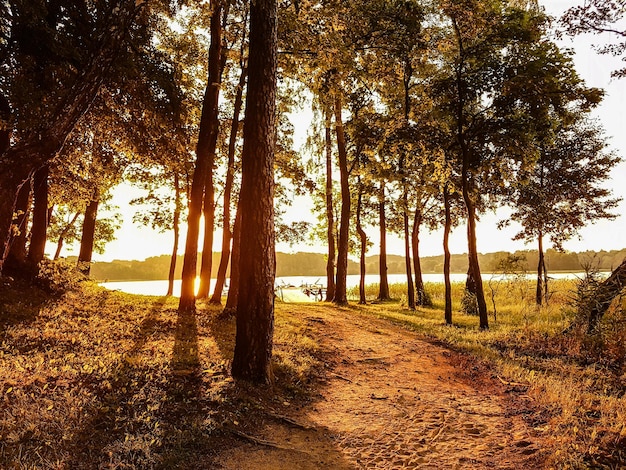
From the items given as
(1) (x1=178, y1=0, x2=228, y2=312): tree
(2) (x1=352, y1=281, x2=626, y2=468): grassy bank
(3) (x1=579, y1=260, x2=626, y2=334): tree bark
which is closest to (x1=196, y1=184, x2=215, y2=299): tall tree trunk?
(1) (x1=178, y1=0, x2=228, y2=312): tree

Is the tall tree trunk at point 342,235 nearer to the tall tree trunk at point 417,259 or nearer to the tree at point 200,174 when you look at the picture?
the tall tree trunk at point 417,259

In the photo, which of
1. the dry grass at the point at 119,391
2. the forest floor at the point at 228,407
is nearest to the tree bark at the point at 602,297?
the forest floor at the point at 228,407

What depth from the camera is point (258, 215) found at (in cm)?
616

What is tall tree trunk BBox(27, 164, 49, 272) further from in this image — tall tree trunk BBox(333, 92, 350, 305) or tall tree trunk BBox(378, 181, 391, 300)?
tall tree trunk BBox(378, 181, 391, 300)

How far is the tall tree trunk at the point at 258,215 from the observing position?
6.10 metres

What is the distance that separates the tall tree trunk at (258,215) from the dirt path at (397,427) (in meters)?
1.19

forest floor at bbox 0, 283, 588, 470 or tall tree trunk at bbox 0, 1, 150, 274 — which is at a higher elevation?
tall tree trunk at bbox 0, 1, 150, 274

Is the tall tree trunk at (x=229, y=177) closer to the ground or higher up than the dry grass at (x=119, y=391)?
higher up

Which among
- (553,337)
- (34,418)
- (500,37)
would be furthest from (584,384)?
(500,37)

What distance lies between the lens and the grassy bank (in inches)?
161

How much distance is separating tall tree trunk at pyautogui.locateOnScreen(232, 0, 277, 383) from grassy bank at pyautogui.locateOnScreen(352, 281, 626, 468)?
424cm

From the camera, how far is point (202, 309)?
41.9 feet

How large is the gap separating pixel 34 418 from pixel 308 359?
498cm

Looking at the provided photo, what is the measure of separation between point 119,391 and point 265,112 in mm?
4794
